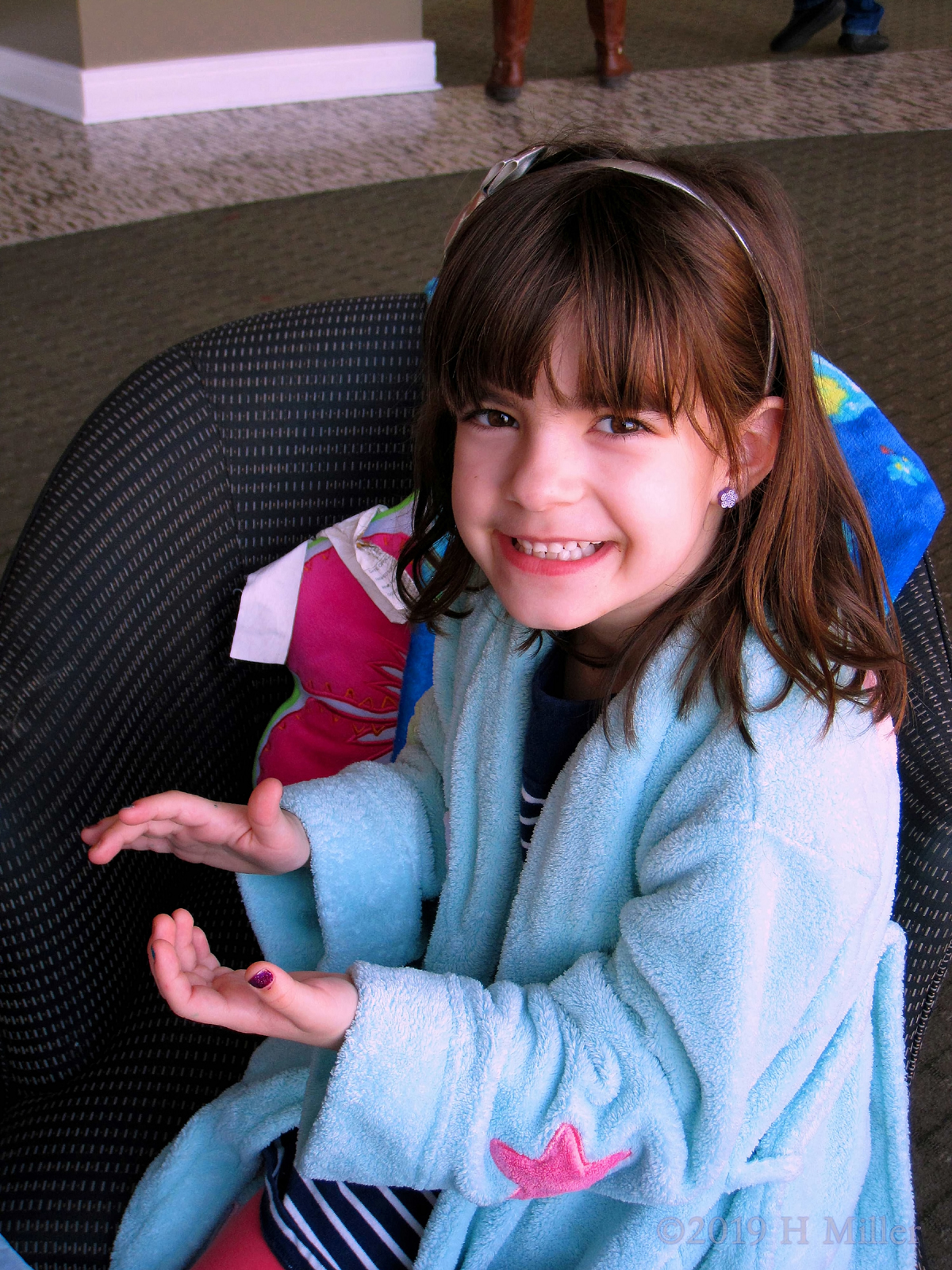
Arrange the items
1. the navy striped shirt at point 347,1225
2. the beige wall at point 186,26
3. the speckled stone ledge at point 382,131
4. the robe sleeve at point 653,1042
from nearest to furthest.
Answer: the robe sleeve at point 653,1042
the navy striped shirt at point 347,1225
the speckled stone ledge at point 382,131
the beige wall at point 186,26

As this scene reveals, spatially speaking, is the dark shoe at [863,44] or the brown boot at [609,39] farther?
the dark shoe at [863,44]

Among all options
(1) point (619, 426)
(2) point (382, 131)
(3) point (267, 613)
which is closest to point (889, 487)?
(1) point (619, 426)

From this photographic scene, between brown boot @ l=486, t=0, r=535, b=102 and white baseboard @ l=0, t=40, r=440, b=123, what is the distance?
0.25 m

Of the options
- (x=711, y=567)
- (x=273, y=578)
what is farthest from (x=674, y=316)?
(x=273, y=578)

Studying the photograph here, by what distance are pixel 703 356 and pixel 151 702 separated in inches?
23.6

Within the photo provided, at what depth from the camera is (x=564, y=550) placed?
0.76 m

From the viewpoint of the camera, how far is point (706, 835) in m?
0.70

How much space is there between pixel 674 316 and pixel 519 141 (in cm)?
325

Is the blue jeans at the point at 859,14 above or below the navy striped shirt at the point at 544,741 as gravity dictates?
above

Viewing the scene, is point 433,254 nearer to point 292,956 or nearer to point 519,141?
point 519,141

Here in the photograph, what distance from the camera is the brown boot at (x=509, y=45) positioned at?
395 cm

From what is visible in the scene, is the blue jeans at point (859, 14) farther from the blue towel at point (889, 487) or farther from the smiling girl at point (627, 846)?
the smiling girl at point (627, 846)

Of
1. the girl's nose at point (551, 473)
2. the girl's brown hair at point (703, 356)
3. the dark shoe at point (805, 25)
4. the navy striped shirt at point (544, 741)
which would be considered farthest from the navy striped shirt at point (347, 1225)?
the dark shoe at point (805, 25)

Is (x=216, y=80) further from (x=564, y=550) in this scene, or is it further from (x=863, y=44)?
(x=564, y=550)
